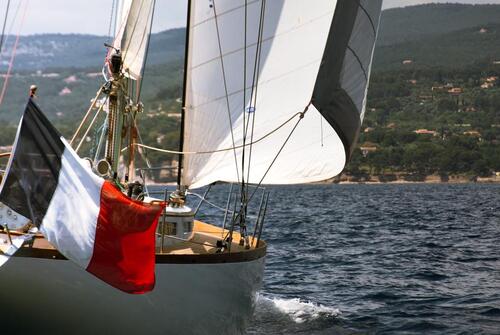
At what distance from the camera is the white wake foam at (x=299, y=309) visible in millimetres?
14750

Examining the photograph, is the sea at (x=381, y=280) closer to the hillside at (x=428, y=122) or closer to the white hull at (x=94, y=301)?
the white hull at (x=94, y=301)

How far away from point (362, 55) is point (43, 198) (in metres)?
5.02

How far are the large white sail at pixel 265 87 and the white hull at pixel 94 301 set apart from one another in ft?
8.36

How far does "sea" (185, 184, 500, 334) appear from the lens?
1423 centimetres

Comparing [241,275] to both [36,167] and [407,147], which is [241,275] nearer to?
[36,167]

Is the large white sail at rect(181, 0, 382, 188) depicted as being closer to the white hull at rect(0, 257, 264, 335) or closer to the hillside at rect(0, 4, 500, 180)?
the white hull at rect(0, 257, 264, 335)

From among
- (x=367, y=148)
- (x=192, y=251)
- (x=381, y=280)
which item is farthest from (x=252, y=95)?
(x=367, y=148)

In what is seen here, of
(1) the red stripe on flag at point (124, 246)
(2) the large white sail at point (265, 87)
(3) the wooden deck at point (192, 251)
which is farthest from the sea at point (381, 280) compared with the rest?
(1) the red stripe on flag at point (124, 246)

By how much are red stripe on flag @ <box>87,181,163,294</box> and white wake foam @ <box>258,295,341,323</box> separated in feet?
16.9

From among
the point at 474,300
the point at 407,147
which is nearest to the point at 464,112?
the point at 407,147

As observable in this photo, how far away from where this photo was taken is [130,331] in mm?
10367

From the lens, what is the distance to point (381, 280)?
60.1 feet

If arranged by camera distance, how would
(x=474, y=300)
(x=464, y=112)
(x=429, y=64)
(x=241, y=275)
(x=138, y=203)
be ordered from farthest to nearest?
1. (x=429, y=64)
2. (x=464, y=112)
3. (x=474, y=300)
4. (x=241, y=275)
5. (x=138, y=203)

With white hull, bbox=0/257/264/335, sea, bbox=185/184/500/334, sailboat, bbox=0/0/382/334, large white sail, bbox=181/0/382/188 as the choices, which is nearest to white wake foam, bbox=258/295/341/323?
sea, bbox=185/184/500/334
